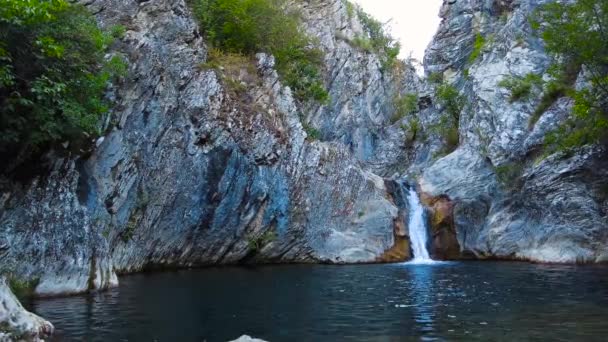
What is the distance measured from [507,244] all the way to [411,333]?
23782 mm

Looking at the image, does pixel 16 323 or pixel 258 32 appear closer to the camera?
pixel 16 323

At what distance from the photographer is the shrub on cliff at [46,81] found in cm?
1762

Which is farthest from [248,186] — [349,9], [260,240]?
[349,9]

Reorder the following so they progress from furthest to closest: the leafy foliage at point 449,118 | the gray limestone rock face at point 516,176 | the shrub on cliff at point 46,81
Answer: the leafy foliage at point 449,118 → the gray limestone rock face at point 516,176 → the shrub on cliff at point 46,81

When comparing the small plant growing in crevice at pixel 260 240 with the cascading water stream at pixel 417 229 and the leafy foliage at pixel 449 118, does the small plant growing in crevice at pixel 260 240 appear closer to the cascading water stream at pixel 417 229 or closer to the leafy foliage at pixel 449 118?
the cascading water stream at pixel 417 229

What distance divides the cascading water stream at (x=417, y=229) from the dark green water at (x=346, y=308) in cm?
1136

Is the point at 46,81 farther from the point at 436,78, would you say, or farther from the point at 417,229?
the point at 436,78

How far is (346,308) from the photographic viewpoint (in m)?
15.8

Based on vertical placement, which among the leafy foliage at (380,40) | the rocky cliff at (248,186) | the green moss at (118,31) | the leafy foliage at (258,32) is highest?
the leafy foliage at (380,40)

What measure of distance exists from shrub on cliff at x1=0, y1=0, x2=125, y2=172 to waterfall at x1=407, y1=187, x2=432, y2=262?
22841 mm

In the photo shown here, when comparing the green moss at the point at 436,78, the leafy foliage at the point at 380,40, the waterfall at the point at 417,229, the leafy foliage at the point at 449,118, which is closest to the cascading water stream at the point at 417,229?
the waterfall at the point at 417,229

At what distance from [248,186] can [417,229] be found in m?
13.2

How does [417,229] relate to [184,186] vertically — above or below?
below

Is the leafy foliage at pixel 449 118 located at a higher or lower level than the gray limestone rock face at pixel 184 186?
higher
